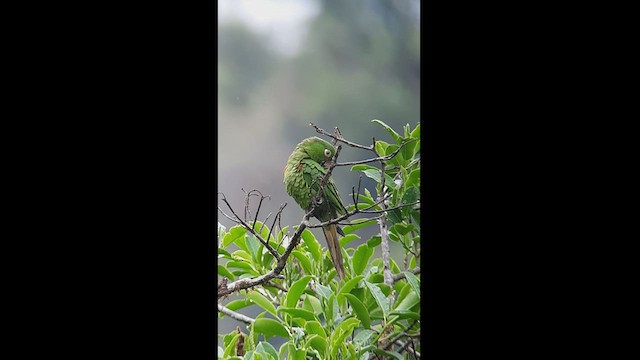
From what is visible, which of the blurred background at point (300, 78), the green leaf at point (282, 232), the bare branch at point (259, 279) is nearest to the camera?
the blurred background at point (300, 78)

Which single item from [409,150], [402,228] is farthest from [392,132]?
[402,228]

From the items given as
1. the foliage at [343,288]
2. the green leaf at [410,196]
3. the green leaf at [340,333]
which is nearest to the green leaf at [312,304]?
the foliage at [343,288]

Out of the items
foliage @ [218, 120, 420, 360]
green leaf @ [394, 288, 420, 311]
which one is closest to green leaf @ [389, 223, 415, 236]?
foliage @ [218, 120, 420, 360]

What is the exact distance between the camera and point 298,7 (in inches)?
29.9

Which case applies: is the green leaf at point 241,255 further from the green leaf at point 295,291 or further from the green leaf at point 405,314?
the green leaf at point 405,314

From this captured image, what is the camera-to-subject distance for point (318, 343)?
0.79 m

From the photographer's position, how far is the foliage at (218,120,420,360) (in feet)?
2.64

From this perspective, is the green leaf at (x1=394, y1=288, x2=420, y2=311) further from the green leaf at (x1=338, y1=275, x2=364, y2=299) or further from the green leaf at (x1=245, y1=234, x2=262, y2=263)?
the green leaf at (x1=245, y1=234, x2=262, y2=263)

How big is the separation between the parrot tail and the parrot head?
11 cm

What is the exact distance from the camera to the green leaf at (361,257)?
2.86ft

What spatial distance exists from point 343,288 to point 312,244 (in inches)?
4.0

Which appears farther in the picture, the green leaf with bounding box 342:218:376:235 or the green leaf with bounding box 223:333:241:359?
the green leaf with bounding box 342:218:376:235
